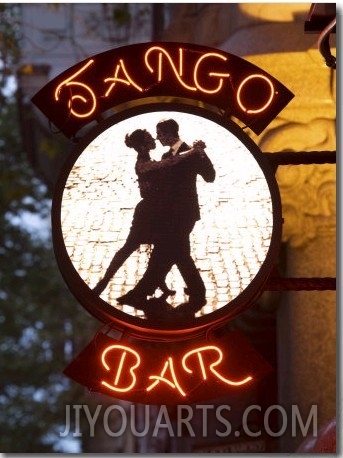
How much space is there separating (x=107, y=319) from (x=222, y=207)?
933mm

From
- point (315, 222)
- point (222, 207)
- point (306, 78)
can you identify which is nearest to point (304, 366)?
point (315, 222)

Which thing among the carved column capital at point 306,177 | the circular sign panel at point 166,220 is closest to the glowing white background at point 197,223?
the circular sign panel at point 166,220

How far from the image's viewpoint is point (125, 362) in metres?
6.82

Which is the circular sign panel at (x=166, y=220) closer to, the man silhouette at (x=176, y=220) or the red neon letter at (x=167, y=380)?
the man silhouette at (x=176, y=220)

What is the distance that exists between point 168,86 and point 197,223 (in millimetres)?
875

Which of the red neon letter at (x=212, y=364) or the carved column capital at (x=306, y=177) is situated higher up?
the carved column capital at (x=306, y=177)

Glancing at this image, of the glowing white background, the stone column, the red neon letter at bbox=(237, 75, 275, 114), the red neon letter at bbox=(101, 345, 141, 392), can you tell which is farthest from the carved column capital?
the red neon letter at bbox=(101, 345, 141, 392)

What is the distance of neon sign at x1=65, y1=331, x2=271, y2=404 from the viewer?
6777 mm

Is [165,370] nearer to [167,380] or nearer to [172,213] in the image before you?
[167,380]

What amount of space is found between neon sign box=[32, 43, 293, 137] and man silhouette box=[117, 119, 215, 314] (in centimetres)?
31

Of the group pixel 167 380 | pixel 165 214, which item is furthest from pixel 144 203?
pixel 167 380

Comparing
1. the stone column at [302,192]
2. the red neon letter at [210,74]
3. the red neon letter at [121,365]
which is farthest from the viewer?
the stone column at [302,192]

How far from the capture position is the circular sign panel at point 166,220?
22.3 feet

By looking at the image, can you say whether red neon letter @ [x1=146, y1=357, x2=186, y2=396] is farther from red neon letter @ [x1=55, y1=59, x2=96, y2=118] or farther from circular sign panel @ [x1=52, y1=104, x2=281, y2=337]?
red neon letter @ [x1=55, y1=59, x2=96, y2=118]
